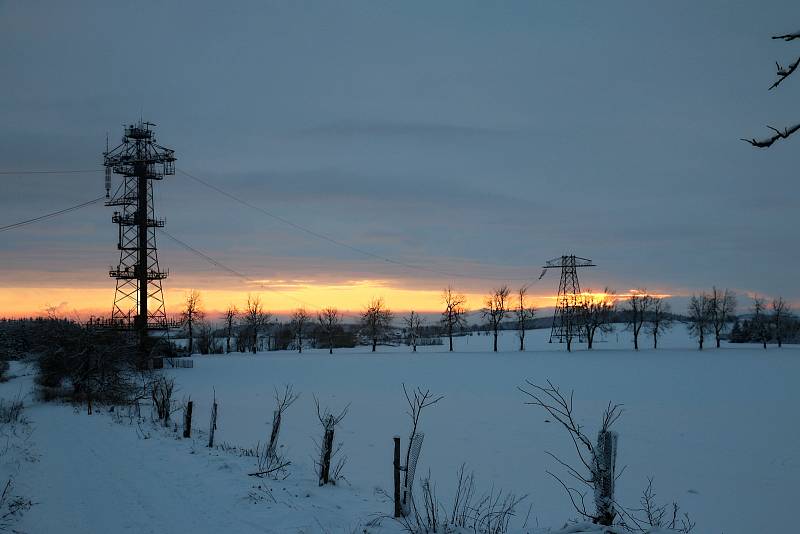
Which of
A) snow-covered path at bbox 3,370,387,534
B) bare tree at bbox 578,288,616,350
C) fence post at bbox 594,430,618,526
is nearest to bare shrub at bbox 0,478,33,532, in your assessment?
snow-covered path at bbox 3,370,387,534

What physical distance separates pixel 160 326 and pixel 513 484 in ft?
149

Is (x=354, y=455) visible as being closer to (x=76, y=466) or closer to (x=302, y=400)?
(x=76, y=466)

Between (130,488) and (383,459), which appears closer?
(130,488)

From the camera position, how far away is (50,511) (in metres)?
9.38

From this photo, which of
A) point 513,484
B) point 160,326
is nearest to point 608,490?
point 513,484

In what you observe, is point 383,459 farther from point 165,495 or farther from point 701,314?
point 701,314

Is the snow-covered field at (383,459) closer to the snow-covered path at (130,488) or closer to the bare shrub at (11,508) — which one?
the snow-covered path at (130,488)

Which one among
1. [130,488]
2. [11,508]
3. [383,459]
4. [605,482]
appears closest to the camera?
[605,482]

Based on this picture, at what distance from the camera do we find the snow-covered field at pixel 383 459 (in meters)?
9.40

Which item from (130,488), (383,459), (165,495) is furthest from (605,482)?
(383,459)

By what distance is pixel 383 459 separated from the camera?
52.8 ft

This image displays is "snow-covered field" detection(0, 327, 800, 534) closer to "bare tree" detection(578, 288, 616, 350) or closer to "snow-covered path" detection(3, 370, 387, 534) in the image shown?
"snow-covered path" detection(3, 370, 387, 534)

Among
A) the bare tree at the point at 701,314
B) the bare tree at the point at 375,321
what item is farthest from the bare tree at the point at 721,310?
the bare tree at the point at 375,321

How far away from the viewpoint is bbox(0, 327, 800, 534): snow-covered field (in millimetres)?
9398
